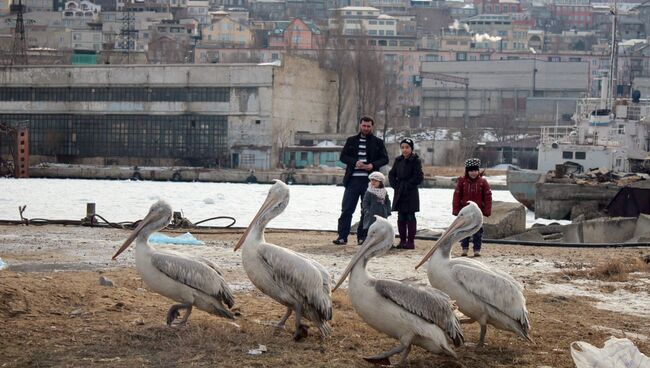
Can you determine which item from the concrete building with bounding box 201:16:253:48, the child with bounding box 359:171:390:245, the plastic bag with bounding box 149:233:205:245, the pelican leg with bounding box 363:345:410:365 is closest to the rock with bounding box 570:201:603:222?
the child with bounding box 359:171:390:245

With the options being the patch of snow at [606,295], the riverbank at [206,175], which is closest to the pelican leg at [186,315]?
the patch of snow at [606,295]

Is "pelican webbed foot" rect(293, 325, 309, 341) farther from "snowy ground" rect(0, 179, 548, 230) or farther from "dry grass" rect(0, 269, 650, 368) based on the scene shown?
"snowy ground" rect(0, 179, 548, 230)

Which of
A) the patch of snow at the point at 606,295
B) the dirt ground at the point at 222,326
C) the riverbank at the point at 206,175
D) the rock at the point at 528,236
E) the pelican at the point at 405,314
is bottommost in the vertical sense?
the riverbank at the point at 206,175

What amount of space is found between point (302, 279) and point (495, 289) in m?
1.44

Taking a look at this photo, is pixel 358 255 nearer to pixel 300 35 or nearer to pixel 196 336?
pixel 196 336

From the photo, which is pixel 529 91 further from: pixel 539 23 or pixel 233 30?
pixel 539 23

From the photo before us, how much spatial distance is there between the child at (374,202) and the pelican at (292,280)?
504 cm

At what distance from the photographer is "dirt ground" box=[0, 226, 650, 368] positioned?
8.25 m

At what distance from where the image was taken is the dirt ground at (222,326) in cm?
825

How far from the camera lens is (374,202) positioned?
47.5 feet

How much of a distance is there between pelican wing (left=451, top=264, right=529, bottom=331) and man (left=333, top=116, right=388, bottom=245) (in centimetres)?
582

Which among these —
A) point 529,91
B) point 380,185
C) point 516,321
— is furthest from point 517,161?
point 516,321

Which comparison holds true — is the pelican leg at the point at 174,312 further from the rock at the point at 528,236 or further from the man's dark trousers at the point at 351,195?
the rock at the point at 528,236

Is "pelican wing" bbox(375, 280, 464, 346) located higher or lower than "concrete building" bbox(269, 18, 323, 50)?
lower
